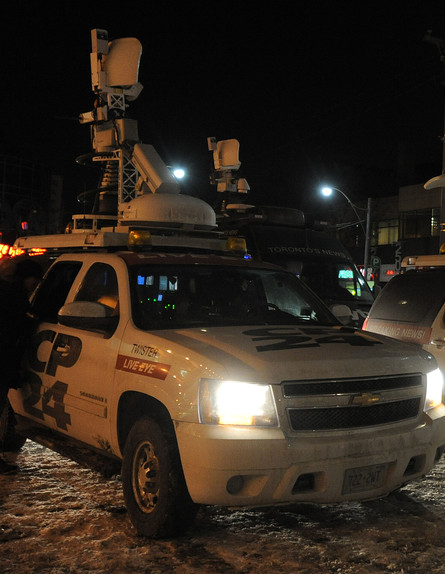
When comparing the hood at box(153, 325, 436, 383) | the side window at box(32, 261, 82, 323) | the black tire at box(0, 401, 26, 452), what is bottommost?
the black tire at box(0, 401, 26, 452)

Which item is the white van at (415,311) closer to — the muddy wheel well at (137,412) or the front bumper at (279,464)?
the front bumper at (279,464)

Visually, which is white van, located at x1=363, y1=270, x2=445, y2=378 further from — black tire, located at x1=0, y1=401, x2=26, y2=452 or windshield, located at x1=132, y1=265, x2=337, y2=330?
black tire, located at x1=0, y1=401, x2=26, y2=452

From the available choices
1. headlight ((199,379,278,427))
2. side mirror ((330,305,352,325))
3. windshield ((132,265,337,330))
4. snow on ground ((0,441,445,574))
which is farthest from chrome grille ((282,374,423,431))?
side mirror ((330,305,352,325))

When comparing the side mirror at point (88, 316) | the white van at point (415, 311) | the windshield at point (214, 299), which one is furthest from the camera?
the white van at point (415, 311)

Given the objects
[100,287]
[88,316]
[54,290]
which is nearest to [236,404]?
[88,316]

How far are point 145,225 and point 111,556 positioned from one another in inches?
202

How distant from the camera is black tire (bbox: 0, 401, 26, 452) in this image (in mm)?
6215

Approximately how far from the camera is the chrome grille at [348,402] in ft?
13.0

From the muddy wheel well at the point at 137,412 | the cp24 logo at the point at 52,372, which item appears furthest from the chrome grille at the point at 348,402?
the cp24 logo at the point at 52,372

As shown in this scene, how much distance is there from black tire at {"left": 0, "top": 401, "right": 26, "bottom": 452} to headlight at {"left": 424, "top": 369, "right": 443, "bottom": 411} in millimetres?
3579

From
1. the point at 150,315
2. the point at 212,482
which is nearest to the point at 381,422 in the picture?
the point at 212,482

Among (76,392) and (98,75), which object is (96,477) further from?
(98,75)

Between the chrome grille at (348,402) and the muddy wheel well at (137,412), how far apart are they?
0.77 meters

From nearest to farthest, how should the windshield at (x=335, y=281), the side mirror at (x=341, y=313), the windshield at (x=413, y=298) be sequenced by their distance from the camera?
the side mirror at (x=341, y=313)
the windshield at (x=413, y=298)
the windshield at (x=335, y=281)
